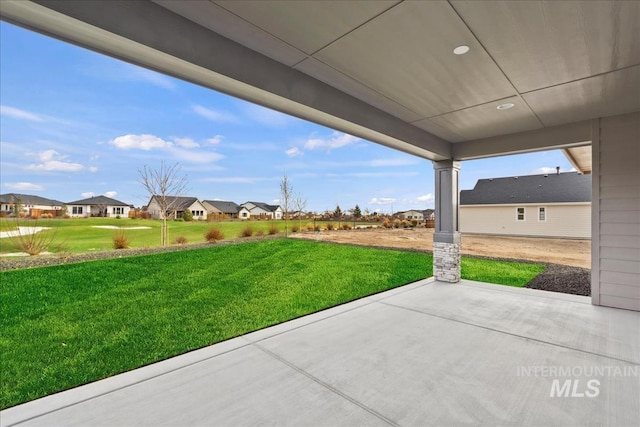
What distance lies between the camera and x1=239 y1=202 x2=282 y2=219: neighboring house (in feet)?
36.1

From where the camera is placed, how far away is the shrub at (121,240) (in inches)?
288

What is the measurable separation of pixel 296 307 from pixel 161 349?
6.62ft

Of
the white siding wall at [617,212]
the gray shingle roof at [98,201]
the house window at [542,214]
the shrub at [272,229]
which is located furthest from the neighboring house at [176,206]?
the house window at [542,214]

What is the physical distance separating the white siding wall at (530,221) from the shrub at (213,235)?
43.8 ft

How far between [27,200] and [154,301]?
302 centimetres

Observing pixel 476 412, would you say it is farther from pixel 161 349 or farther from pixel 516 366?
pixel 161 349

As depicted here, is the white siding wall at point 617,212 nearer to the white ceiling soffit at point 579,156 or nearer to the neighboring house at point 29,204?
the white ceiling soffit at point 579,156

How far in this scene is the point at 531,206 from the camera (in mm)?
14031

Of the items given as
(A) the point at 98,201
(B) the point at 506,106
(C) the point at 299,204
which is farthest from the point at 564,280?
(A) the point at 98,201

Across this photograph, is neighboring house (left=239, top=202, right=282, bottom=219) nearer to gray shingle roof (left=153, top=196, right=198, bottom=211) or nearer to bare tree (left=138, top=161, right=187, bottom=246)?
gray shingle roof (left=153, top=196, right=198, bottom=211)

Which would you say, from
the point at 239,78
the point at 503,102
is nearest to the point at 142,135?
the point at 239,78

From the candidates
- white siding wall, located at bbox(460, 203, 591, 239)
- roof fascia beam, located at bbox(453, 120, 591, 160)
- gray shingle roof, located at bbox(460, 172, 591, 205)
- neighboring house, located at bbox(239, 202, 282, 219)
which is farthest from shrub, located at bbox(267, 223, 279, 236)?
gray shingle roof, located at bbox(460, 172, 591, 205)

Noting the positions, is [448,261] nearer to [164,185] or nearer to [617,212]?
[617,212]

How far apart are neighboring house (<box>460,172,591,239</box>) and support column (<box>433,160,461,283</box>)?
11.5 meters
